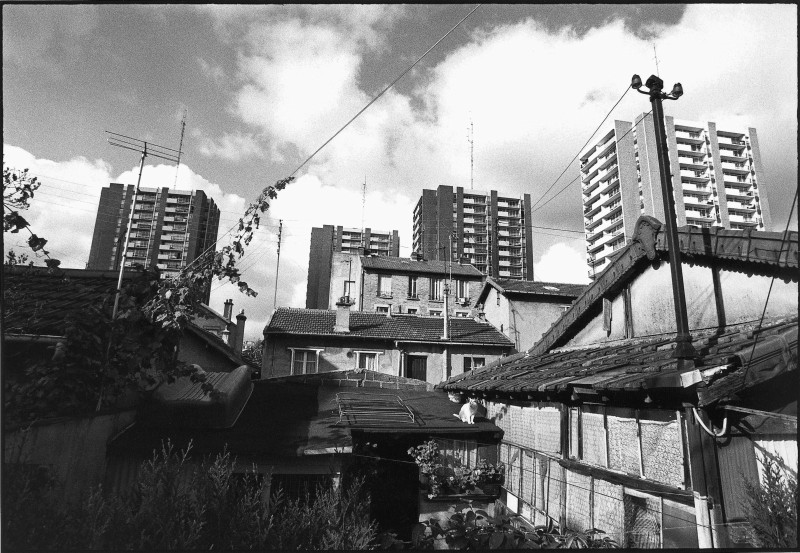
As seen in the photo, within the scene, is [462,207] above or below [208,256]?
above

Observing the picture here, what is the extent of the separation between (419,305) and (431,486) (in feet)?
101

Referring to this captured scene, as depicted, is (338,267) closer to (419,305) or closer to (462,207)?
(419,305)

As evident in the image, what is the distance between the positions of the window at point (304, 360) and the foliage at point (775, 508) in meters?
22.6

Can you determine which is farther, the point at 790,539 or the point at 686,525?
the point at 686,525

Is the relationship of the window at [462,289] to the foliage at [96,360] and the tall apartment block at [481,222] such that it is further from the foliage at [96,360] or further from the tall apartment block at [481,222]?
the foliage at [96,360]

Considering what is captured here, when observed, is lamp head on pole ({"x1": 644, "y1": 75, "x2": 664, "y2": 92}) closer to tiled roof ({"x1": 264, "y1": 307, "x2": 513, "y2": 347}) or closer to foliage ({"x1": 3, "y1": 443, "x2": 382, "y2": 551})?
foliage ({"x1": 3, "y1": 443, "x2": 382, "y2": 551})

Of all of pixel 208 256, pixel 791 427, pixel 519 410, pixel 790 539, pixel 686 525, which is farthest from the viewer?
pixel 519 410

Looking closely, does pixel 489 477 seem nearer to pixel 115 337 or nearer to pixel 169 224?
pixel 115 337

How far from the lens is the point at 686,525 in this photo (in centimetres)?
529

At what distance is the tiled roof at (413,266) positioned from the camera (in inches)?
1699

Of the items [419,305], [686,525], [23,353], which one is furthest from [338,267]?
[686,525]

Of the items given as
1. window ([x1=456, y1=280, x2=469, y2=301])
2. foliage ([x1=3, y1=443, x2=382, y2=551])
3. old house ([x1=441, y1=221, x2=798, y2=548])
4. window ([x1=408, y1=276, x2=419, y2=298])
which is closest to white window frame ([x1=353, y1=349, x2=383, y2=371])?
old house ([x1=441, y1=221, x2=798, y2=548])

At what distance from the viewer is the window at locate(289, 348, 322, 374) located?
992 inches

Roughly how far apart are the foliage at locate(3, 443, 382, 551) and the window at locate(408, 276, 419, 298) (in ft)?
127
